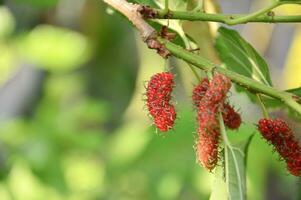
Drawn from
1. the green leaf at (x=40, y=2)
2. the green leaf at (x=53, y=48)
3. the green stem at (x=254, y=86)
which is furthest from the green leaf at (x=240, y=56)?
the green leaf at (x=53, y=48)

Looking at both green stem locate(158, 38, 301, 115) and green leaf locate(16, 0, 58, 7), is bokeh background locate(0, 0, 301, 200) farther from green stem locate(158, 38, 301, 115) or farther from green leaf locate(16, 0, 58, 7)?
green stem locate(158, 38, 301, 115)

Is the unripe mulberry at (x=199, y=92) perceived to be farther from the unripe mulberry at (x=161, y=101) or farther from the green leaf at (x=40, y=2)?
the green leaf at (x=40, y=2)

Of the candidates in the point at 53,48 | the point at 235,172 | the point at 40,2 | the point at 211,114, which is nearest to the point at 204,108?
the point at 211,114

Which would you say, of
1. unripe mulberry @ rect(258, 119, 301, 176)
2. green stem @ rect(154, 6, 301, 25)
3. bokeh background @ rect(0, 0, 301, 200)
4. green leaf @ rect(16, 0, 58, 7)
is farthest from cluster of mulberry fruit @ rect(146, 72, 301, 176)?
green leaf @ rect(16, 0, 58, 7)

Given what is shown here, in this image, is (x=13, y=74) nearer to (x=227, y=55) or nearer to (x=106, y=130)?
(x=106, y=130)

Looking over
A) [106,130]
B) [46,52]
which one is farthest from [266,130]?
[106,130]

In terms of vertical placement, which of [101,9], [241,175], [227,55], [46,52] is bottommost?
[241,175]
